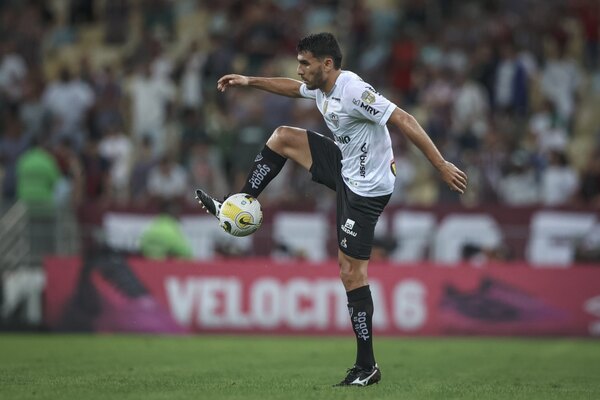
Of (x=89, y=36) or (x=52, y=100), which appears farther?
(x=89, y=36)

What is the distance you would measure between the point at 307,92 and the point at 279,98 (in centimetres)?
1085

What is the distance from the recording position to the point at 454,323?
17.2 m

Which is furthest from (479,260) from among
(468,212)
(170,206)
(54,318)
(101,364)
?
(101,364)

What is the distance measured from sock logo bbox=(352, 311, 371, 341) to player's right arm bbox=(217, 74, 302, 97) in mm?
2071

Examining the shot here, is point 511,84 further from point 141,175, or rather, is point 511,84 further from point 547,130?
point 141,175

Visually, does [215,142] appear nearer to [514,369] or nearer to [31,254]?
[31,254]

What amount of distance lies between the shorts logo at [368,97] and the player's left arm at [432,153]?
232 millimetres

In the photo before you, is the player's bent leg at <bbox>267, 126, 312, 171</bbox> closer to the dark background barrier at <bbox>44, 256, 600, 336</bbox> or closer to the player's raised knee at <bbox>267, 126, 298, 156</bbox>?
the player's raised knee at <bbox>267, 126, 298, 156</bbox>

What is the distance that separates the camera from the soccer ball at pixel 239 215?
10.1 meters

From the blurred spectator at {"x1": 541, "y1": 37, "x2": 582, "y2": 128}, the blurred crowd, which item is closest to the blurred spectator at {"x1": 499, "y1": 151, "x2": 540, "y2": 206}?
the blurred crowd

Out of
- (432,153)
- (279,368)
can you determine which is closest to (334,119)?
(432,153)

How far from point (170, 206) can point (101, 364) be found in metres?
7.16

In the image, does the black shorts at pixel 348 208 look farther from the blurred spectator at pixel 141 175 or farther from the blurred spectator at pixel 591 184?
the blurred spectator at pixel 141 175

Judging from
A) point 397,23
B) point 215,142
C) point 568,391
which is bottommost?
point 568,391
